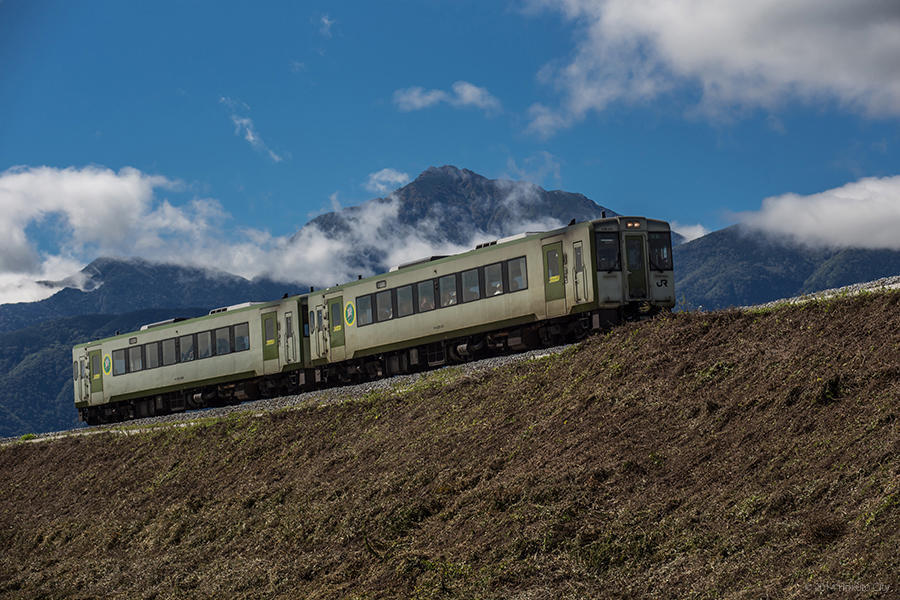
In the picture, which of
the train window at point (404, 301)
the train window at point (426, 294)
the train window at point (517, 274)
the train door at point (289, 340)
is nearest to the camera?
the train window at point (517, 274)

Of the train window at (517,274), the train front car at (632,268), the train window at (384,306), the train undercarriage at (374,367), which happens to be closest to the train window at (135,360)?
the train undercarriage at (374,367)

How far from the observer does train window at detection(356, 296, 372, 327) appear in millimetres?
29922

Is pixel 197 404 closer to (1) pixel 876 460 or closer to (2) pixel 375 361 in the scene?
(2) pixel 375 361

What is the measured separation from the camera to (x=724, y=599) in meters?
9.34

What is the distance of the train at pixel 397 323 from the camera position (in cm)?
2403

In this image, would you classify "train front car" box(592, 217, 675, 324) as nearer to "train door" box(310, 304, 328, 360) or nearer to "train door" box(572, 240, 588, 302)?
"train door" box(572, 240, 588, 302)

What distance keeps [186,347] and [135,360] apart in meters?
3.23

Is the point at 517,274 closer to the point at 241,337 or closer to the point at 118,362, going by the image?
the point at 241,337

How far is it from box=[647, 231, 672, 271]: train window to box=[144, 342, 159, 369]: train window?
1985cm

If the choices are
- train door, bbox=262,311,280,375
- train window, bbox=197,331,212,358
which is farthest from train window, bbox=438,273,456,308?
train window, bbox=197,331,212,358

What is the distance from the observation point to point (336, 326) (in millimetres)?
31250

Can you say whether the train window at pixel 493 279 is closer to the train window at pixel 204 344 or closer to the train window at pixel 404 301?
the train window at pixel 404 301

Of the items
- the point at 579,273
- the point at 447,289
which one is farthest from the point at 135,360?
the point at 579,273

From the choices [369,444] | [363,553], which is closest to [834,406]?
[363,553]
